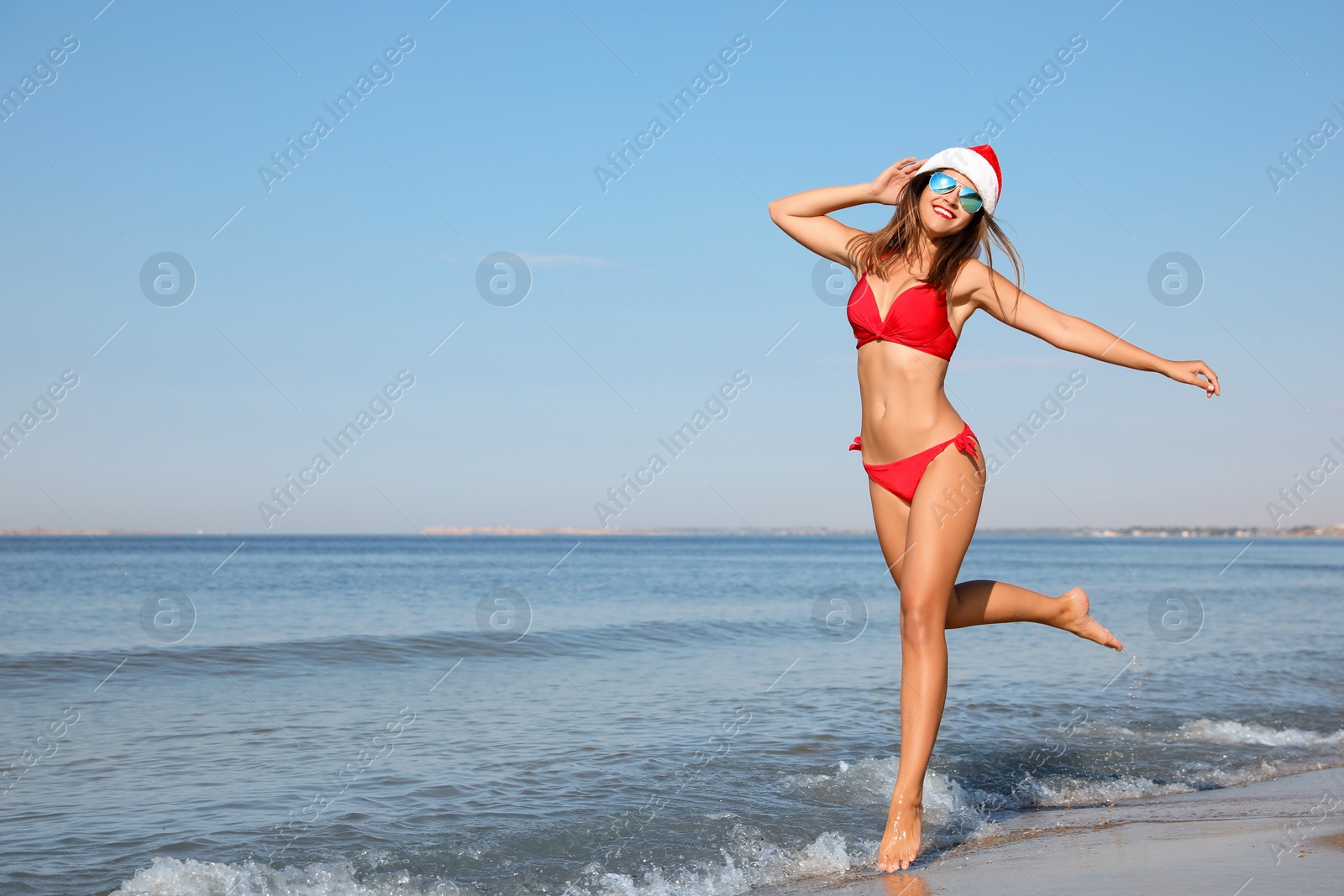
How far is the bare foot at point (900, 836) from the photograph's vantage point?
3.50m

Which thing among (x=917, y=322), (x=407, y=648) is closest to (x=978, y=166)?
(x=917, y=322)

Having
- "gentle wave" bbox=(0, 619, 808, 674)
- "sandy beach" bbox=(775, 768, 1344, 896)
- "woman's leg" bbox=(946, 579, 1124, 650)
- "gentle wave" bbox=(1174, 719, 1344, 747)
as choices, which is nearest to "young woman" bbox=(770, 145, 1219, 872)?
"woman's leg" bbox=(946, 579, 1124, 650)

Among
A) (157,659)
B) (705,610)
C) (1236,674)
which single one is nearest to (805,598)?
(705,610)

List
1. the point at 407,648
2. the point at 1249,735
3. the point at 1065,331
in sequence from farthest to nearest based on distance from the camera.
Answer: the point at 407,648
the point at 1249,735
the point at 1065,331

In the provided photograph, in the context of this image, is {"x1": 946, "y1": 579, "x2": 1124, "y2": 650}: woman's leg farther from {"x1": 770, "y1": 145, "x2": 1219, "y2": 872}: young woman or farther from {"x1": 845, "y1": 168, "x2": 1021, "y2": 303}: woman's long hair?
{"x1": 845, "y1": 168, "x2": 1021, "y2": 303}: woman's long hair

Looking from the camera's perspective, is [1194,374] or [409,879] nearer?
[1194,374]

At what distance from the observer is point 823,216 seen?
3.71 m

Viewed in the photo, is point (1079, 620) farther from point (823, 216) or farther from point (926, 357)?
point (823, 216)

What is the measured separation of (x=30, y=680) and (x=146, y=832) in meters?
6.60

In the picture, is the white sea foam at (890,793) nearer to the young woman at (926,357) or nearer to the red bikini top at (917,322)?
the young woman at (926,357)

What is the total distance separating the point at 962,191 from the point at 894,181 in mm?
246

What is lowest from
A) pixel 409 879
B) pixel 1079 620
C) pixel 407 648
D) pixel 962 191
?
pixel 409 879

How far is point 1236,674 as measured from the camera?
424 inches

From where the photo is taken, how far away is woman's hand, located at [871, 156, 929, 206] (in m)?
3.37
